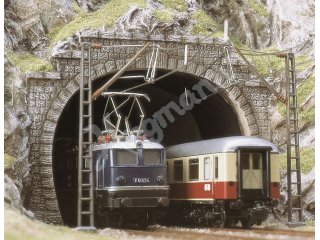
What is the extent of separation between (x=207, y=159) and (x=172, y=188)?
3353mm

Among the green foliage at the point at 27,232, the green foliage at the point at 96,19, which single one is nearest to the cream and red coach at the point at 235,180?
the green foliage at the point at 27,232

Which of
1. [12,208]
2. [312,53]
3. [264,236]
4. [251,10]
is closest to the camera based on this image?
[12,208]

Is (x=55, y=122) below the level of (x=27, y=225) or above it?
above

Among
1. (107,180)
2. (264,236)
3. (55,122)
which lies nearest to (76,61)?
(55,122)

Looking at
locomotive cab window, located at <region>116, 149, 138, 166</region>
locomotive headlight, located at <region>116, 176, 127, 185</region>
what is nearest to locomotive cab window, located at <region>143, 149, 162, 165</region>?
locomotive cab window, located at <region>116, 149, 138, 166</region>

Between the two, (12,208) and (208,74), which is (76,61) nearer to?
(208,74)

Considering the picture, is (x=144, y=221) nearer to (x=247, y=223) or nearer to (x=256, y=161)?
(x=247, y=223)

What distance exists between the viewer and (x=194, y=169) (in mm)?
22828

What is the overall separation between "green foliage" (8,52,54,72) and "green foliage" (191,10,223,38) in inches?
235

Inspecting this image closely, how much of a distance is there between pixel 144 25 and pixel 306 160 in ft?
25.7

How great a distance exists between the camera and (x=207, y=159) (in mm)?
21859

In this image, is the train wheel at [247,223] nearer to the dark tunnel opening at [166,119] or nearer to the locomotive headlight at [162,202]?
the locomotive headlight at [162,202]

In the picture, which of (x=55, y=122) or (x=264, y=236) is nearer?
(x=264, y=236)

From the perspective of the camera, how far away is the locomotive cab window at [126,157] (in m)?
21.8
